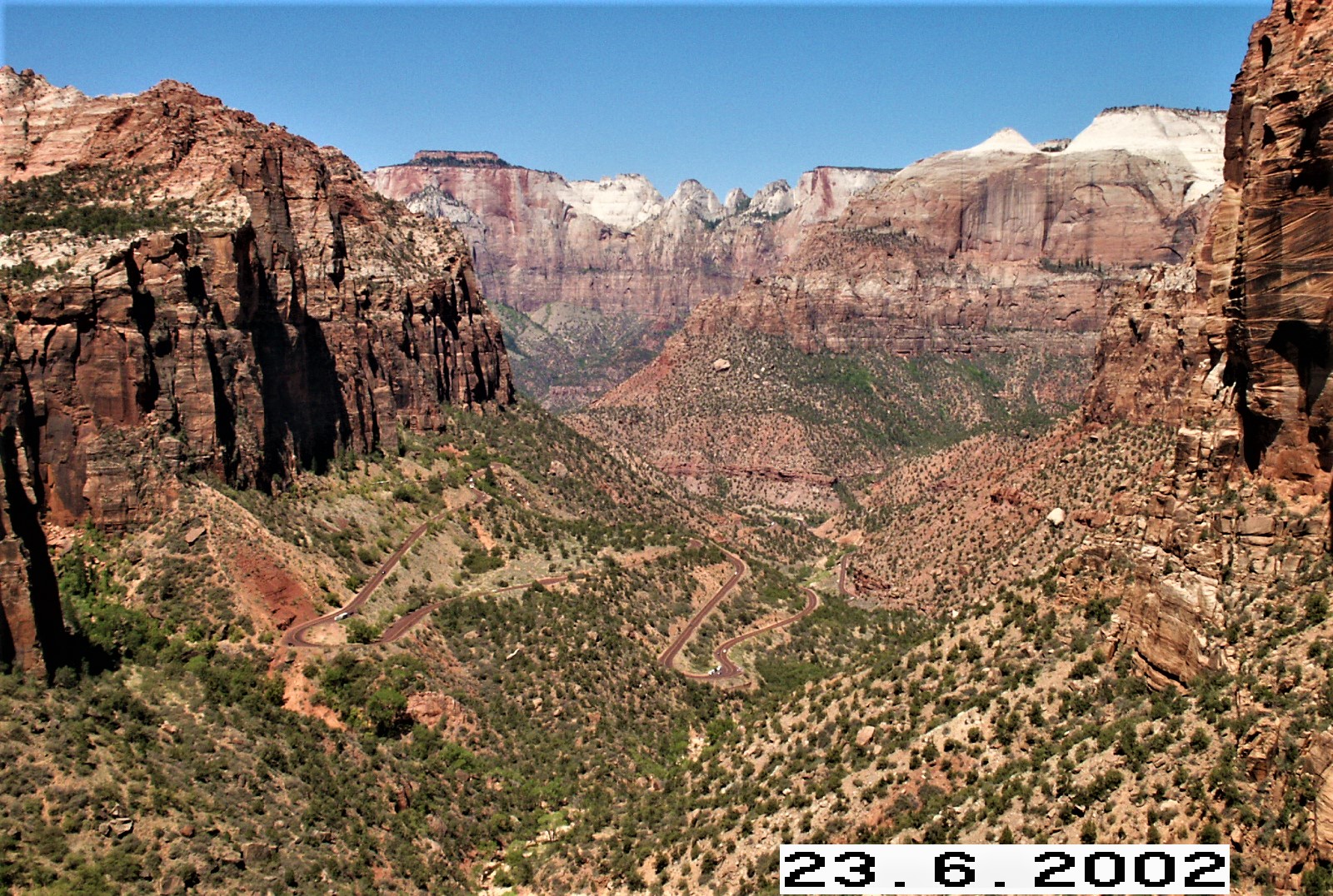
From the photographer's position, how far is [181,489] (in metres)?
66.5

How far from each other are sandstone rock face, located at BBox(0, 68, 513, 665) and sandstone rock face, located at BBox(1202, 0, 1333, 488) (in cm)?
4693

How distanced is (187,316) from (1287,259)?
2327 inches

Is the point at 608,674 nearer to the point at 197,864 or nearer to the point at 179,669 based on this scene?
the point at 179,669

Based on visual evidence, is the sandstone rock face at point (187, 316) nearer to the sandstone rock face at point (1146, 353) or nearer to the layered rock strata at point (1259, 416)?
the layered rock strata at point (1259, 416)

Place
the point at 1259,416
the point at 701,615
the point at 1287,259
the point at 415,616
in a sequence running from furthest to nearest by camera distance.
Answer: the point at 701,615
the point at 415,616
the point at 1259,416
the point at 1287,259

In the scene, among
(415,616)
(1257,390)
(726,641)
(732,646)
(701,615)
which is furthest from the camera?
(701,615)

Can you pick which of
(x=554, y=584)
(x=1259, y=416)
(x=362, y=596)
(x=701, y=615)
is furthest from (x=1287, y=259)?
(x=701, y=615)

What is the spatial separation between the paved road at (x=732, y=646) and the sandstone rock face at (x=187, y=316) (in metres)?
33.3

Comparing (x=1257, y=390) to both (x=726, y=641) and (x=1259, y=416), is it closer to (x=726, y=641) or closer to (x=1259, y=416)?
(x=1259, y=416)

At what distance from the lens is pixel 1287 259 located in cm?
3181

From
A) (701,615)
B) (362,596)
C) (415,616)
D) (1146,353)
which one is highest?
(1146,353)

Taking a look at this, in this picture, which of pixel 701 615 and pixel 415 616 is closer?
pixel 415 616

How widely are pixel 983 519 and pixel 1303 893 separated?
248ft

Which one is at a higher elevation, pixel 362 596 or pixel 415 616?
pixel 362 596
